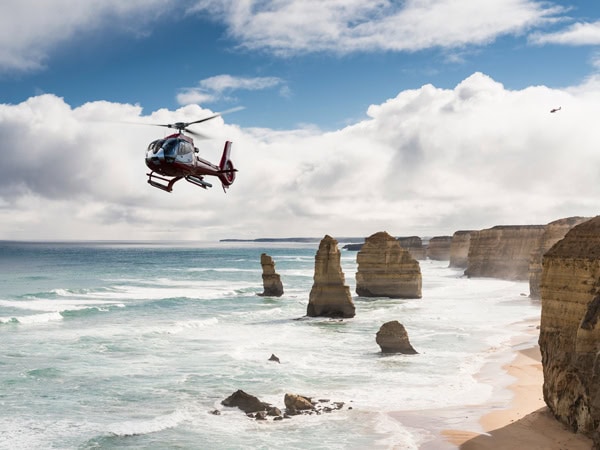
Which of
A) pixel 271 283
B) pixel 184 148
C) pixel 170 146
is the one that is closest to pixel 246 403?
pixel 184 148

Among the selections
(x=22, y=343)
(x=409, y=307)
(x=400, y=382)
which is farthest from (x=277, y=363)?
(x=409, y=307)

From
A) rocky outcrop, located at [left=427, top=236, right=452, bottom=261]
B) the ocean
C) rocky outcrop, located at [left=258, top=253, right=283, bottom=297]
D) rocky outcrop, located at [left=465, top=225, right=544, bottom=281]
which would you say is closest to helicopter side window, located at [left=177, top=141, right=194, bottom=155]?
the ocean

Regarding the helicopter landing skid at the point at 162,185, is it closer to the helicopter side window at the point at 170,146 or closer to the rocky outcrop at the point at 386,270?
the helicopter side window at the point at 170,146

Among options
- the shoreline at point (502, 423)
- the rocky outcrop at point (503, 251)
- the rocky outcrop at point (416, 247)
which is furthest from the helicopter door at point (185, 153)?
the rocky outcrop at point (416, 247)

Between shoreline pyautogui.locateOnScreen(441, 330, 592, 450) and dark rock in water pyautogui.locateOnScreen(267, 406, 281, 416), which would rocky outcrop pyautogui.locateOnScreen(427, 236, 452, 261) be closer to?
shoreline pyautogui.locateOnScreen(441, 330, 592, 450)

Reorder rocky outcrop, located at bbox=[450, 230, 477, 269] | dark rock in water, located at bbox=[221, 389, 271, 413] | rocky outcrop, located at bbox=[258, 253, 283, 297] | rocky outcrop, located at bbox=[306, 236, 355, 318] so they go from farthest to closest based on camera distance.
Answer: rocky outcrop, located at bbox=[450, 230, 477, 269]
rocky outcrop, located at bbox=[258, 253, 283, 297]
rocky outcrop, located at bbox=[306, 236, 355, 318]
dark rock in water, located at bbox=[221, 389, 271, 413]

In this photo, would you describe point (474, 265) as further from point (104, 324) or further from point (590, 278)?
point (590, 278)
